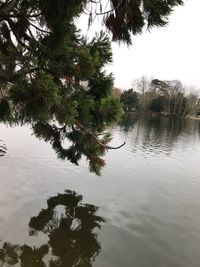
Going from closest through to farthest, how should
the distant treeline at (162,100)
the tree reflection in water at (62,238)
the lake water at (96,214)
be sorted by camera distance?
the tree reflection in water at (62,238), the lake water at (96,214), the distant treeline at (162,100)

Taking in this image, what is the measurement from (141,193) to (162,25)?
7870 millimetres

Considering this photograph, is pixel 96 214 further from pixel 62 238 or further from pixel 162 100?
pixel 162 100

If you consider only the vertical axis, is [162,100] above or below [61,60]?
below

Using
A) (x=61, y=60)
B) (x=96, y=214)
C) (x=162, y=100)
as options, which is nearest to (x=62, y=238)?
(x=96, y=214)

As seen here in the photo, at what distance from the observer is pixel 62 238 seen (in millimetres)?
7332

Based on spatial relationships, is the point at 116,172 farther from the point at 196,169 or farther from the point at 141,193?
the point at 196,169

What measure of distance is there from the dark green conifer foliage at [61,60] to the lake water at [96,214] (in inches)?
113

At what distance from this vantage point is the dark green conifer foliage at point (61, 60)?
146 inches

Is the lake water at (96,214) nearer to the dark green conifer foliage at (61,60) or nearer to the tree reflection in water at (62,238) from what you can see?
the tree reflection in water at (62,238)

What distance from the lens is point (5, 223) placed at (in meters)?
7.73

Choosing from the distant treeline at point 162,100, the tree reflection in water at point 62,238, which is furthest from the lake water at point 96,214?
the distant treeline at point 162,100

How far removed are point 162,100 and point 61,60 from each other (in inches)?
2798

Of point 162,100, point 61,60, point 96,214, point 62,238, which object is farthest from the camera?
point 162,100

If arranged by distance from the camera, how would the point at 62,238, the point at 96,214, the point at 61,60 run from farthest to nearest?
the point at 96,214, the point at 62,238, the point at 61,60
